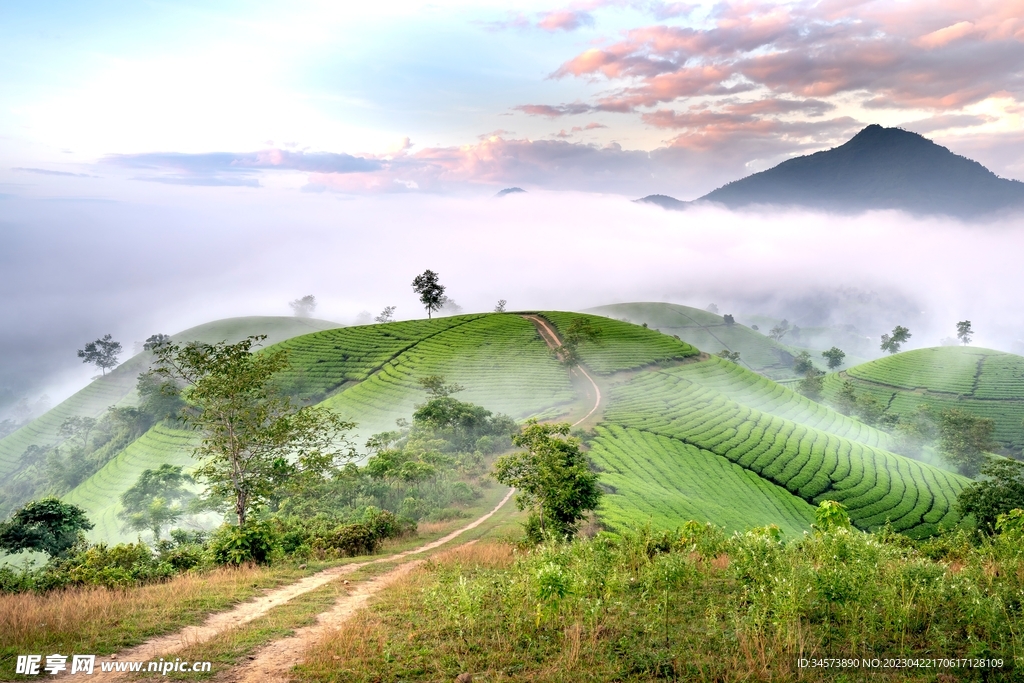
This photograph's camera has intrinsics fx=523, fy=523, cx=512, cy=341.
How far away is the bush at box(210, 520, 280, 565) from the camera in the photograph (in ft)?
57.5

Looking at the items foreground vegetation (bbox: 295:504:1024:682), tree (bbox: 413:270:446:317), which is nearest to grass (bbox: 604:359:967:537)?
foreground vegetation (bbox: 295:504:1024:682)

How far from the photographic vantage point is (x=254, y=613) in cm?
1236

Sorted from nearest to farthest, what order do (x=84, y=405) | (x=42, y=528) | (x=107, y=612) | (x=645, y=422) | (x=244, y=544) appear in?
(x=107, y=612) → (x=244, y=544) → (x=42, y=528) → (x=645, y=422) → (x=84, y=405)

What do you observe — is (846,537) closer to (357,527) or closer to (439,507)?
(357,527)

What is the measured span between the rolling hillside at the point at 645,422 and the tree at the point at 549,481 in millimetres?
6533

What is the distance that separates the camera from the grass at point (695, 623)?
8.40 metres

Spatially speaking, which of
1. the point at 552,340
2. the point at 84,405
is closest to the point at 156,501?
the point at 552,340

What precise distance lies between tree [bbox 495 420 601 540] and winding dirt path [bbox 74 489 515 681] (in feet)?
16.4

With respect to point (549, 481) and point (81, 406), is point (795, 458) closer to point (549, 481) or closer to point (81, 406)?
point (549, 481)

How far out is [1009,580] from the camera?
33.8ft

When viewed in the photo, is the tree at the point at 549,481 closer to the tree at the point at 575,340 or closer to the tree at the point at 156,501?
the tree at the point at 156,501

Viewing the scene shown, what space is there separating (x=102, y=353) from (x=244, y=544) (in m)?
156

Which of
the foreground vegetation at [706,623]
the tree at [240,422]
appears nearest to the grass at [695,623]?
the foreground vegetation at [706,623]

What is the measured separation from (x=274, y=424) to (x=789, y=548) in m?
22.1
